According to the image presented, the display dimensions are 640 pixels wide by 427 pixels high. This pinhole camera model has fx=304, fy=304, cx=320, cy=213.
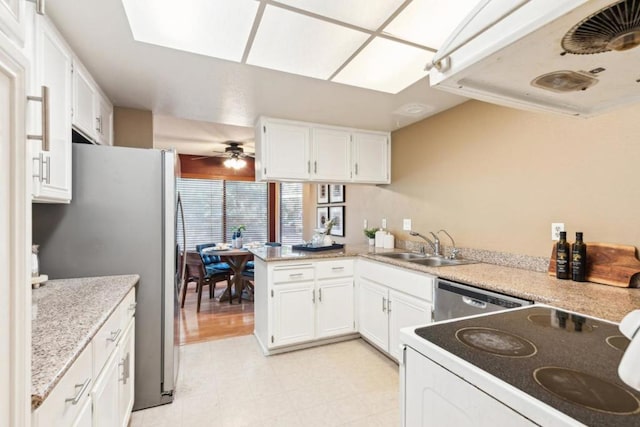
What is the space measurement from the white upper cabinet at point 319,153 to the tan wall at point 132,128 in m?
1.01

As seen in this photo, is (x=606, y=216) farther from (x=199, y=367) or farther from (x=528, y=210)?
(x=199, y=367)

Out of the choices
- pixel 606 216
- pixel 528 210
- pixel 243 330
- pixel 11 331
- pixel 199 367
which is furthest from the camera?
pixel 243 330

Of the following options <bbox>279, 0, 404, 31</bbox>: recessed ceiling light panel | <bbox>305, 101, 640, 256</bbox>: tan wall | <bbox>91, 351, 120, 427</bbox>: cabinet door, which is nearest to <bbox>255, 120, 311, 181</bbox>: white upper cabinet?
<bbox>305, 101, 640, 256</bbox>: tan wall

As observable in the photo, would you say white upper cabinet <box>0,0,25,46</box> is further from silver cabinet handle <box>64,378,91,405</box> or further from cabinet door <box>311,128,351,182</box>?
cabinet door <box>311,128,351,182</box>

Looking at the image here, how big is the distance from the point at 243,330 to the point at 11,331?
9.81 feet

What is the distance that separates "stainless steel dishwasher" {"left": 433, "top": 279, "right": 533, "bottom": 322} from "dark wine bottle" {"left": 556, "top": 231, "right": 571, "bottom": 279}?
518mm

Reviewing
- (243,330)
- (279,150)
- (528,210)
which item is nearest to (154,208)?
(279,150)

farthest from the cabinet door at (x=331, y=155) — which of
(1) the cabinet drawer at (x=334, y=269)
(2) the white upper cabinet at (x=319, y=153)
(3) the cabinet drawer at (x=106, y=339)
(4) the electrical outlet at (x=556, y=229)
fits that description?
(3) the cabinet drawer at (x=106, y=339)

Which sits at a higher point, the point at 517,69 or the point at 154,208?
the point at 517,69

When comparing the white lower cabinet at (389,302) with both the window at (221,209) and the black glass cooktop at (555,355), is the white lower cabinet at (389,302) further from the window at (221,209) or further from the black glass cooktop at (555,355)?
the window at (221,209)

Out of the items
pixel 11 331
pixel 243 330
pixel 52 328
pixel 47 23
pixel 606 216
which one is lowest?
pixel 243 330

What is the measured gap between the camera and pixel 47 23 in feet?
4.81

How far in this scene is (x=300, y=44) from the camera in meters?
1.75

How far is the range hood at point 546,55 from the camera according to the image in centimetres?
62
